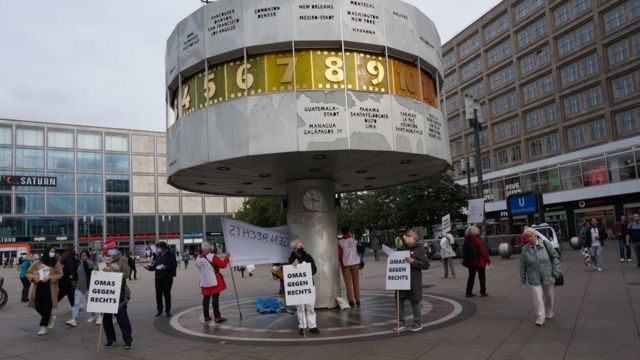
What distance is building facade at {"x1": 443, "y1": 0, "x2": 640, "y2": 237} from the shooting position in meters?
39.3

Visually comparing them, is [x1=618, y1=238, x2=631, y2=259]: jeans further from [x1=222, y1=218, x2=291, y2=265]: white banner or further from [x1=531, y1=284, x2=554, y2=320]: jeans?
[x1=222, y1=218, x2=291, y2=265]: white banner

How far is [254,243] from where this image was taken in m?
11.3

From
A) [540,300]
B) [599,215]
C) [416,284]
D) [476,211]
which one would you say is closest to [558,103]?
[599,215]

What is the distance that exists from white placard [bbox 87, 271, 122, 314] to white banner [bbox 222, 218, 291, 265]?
2580mm

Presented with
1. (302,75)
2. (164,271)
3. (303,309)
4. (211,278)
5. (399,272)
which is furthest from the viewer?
(164,271)

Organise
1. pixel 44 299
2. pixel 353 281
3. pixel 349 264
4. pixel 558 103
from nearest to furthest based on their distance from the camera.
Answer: pixel 44 299 < pixel 349 264 < pixel 353 281 < pixel 558 103

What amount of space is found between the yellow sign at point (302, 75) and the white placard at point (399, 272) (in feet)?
11.0

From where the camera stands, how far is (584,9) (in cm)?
4212

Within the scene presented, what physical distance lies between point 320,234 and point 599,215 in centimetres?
3906

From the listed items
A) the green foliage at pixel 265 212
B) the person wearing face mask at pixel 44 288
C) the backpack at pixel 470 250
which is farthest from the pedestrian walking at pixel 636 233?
the green foliage at pixel 265 212

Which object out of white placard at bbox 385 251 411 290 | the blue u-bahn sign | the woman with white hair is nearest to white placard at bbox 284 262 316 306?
white placard at bbox 385 251 411 290

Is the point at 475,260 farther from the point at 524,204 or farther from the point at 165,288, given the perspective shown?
the point at 524,204

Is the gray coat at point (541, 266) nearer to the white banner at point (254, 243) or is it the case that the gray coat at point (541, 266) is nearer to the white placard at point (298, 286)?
the white placard at point (298, 286)

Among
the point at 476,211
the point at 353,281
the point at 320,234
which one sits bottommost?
the point at 353,281
